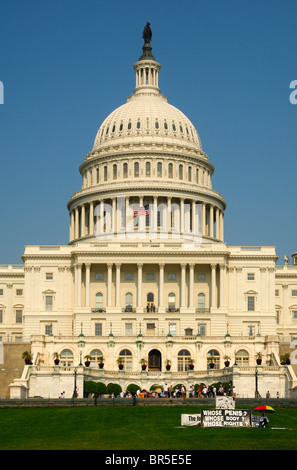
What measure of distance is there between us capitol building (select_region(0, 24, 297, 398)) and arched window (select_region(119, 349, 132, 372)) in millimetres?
124

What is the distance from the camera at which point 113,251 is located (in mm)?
119562

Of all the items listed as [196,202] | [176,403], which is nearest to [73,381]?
[176,403]

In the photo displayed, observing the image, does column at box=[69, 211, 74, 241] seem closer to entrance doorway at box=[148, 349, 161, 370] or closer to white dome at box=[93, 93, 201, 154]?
white dome at box=[93, 93, 201, 154]

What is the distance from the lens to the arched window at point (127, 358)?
97312 millimetres

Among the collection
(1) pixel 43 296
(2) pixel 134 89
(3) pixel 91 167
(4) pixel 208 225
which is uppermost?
(2) pixel 134 89

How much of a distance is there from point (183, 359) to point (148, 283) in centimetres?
2459

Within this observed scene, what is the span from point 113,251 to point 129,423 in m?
66.8

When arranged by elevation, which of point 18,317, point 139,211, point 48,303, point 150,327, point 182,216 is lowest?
point 150,327

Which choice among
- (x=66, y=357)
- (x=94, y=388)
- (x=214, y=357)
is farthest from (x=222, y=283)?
(x=94, y=388)

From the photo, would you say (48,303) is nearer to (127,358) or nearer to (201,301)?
(201,301)

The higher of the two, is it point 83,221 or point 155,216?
point 155,216

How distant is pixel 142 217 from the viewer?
13475 cm

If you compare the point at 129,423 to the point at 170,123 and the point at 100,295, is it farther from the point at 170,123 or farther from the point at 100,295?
the point at 170,123

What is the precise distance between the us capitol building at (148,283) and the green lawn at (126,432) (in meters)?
20.9
